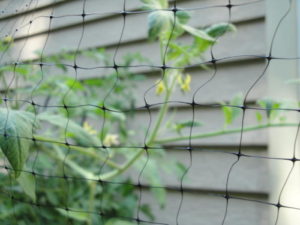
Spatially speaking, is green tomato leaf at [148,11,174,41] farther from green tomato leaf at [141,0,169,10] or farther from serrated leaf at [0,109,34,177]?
serrated leaf at [0,109,34,177]

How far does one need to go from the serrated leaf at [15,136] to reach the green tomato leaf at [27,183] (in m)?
0.07

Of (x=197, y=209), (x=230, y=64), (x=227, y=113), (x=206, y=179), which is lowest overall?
(x=197, y=209)

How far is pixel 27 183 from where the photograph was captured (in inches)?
37.0

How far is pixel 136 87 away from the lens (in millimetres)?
1981

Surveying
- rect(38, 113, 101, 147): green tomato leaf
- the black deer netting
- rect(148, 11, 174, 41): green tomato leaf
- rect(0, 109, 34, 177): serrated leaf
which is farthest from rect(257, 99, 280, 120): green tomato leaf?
rect(0, 109, 34, 177): serrated leaf

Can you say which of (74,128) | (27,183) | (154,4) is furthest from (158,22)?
(27,183)

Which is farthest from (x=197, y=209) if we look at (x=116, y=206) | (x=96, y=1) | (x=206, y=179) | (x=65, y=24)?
(x=65, y=24)

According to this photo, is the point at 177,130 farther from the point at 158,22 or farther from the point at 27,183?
the point at 27,183

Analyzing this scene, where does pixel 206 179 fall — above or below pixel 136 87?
below

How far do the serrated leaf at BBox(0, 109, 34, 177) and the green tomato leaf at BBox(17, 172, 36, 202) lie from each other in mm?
69

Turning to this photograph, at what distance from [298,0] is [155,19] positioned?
0.82m

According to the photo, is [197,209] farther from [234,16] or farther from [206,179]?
[234,16]

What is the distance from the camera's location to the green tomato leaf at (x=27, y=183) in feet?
3.01

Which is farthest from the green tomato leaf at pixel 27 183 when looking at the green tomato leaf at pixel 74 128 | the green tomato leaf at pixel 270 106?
the green tomato leaf at pixel 270 106
